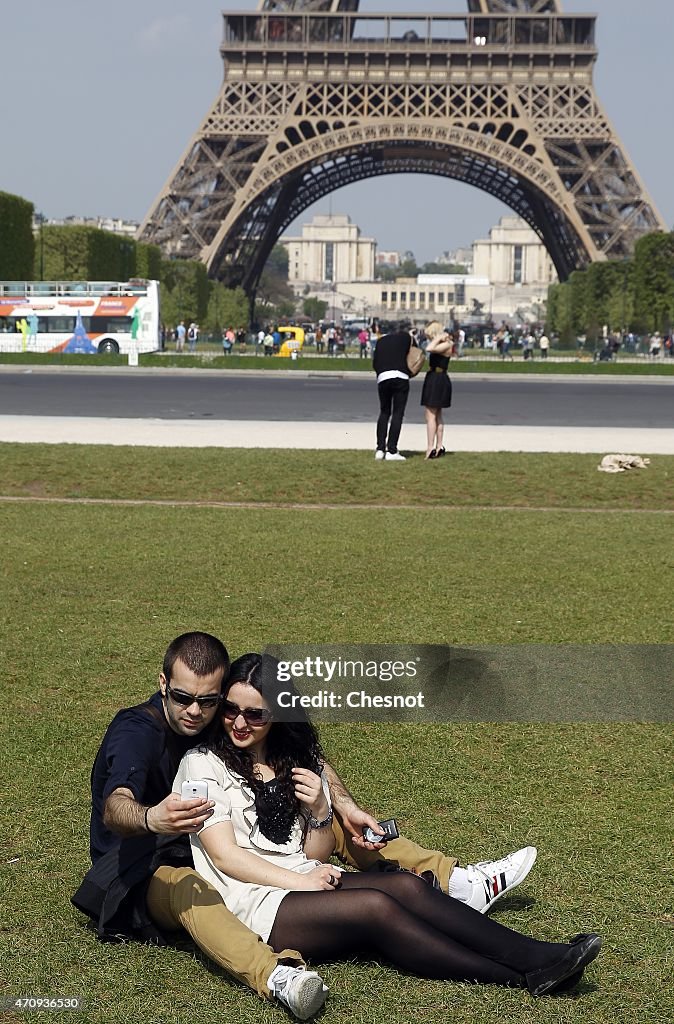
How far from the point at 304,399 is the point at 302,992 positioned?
25.0m

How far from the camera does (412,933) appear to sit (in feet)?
12.3

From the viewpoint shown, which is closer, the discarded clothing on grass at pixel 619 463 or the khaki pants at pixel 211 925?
the khaki pants at pixel 211 925

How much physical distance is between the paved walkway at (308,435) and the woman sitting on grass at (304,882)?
12.4 m

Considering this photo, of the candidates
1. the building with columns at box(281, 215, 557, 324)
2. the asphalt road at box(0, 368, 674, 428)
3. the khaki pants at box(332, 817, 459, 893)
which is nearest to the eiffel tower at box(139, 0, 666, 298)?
the asphalt road at box(0, 368, 674, 428)

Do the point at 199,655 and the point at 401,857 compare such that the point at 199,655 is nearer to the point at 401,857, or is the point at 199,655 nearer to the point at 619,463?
the point at 401,857

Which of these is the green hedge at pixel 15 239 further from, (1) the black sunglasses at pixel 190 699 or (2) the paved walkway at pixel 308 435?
(1) the black sunglasses at pixel 190 699

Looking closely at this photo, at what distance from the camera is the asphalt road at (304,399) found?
76.2 feet

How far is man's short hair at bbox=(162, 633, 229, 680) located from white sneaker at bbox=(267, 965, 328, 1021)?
811 mm

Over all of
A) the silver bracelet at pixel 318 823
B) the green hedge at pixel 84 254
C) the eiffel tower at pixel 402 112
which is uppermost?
the eiffel tower at pixel 402 112

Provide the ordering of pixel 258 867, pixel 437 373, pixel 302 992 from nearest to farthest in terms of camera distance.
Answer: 1. pixel 302 992
2. pixel 258 867
3. pixel 437 373

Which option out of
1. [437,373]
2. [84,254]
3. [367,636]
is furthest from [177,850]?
[84,254]

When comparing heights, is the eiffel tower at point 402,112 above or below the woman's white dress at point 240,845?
above

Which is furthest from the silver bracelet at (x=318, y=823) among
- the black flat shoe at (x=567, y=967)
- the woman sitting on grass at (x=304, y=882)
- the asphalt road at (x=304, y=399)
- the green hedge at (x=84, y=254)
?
the green hedge at (x=84, y=254)

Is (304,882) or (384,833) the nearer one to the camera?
(304,882)
